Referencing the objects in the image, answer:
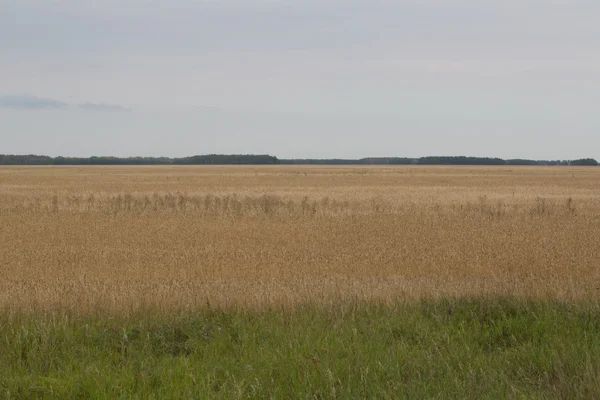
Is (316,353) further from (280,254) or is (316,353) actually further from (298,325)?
(280,254)

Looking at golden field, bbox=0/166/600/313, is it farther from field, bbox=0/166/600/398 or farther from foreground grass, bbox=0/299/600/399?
foreground grass, bbox=0/299/600/399

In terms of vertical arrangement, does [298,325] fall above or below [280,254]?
above

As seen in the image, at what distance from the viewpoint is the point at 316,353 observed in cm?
648

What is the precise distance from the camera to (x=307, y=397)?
17.4ft

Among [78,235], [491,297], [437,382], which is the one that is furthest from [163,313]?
[78,235]

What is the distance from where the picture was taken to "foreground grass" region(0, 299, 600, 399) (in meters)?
5.59

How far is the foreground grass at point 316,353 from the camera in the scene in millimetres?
5594

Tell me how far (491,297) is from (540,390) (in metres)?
3.41

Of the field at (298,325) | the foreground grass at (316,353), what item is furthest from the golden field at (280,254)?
the foreground grass at (316,353)

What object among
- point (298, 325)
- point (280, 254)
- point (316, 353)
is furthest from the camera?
point (280, 254)

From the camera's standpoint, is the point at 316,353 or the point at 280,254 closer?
the point at 316,353

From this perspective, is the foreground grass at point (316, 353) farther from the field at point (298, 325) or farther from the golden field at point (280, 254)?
the golden field at point (280, 254)

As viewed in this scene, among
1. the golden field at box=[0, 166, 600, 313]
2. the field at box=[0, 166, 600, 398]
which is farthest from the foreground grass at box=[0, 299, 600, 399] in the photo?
the golden field at box=[0, 166, 600, 313]

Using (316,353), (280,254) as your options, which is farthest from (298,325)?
(280,254)
